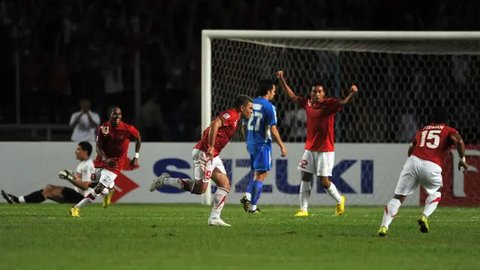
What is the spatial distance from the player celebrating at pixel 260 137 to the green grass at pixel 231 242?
0.51m

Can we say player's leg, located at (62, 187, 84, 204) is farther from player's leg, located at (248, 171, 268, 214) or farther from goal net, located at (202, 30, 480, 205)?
player's leg, located at (248, 171, 268, 214)

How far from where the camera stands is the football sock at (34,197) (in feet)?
72.9

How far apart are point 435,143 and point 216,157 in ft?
10.5

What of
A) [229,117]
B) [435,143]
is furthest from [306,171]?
[435,143]

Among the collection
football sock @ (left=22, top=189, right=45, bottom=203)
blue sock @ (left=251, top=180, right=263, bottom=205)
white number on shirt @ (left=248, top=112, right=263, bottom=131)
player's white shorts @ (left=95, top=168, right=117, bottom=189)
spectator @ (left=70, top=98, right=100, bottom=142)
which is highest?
white number on shirt @ (left=248, top=112, right=263, bottom=131)

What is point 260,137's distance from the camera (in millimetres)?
19609

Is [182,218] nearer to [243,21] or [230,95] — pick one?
[230,95]

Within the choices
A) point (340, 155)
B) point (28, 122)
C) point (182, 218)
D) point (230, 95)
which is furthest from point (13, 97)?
point (182, 218)

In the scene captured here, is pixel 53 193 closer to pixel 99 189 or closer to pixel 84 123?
pixel 84 123

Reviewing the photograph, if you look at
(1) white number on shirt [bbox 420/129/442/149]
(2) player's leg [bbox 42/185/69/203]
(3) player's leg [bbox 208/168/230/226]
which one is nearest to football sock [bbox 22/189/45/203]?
(2) player's leg [bbox 42/185/69/203]

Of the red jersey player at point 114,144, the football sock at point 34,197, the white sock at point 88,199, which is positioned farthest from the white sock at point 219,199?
the football sock at point 34,197

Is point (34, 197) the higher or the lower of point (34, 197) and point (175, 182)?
the lower

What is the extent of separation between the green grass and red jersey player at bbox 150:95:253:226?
454 millimetres

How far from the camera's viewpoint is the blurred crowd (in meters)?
26.7
